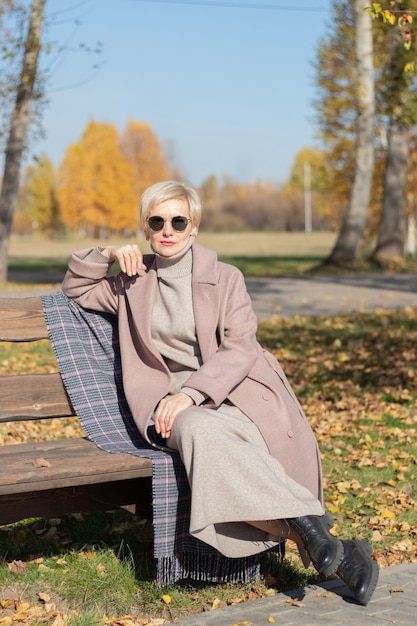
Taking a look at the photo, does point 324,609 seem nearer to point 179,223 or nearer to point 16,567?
point 16,567

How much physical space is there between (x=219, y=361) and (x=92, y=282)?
78 cm

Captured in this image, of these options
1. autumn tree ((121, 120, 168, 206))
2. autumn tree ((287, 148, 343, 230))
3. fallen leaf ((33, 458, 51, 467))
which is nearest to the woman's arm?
fallen leaf ((33, 458, 51, 467))

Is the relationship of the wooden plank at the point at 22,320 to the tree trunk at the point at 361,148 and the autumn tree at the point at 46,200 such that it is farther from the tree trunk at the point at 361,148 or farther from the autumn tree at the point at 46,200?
the autumn tree at the point at 46,200

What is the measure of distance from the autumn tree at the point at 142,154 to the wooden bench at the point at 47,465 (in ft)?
218

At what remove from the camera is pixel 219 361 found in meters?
3.67

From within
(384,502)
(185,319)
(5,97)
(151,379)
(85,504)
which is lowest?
(384,502)

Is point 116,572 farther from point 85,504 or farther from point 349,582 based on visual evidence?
point 349,582

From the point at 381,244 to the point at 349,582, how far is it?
19429 mm

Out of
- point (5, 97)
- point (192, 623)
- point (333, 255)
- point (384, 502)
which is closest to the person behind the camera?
point (192, 623)

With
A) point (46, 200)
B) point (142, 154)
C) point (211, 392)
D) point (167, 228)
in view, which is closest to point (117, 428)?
point (211, 392)

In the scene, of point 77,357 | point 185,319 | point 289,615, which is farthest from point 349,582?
point 77,357

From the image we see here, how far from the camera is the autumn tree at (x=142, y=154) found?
230ft

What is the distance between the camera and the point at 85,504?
382 cm

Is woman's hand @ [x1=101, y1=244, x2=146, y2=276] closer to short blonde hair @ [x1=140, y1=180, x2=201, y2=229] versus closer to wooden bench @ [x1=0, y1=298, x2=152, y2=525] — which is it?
short blonde hair @ [x1=140, y1=180, x2=201, y2=229]
